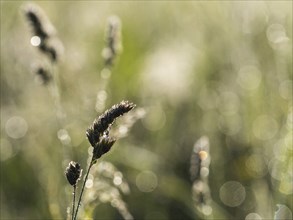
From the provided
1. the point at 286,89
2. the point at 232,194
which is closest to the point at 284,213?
the point at 232,194

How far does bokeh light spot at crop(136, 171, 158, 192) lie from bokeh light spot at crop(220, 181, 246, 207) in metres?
0.26

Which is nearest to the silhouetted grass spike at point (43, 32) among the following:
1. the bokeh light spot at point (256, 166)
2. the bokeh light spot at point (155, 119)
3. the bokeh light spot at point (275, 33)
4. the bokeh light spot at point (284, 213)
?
the bokeh light spot at point (284, 213)

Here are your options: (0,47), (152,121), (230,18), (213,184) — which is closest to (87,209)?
(213,184)

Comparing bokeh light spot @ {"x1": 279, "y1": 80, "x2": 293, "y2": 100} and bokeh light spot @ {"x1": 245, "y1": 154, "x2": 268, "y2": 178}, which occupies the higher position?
bokeh light spot @ {"x1": 279, "y1": 80, "x2": 293, "y2": 100}

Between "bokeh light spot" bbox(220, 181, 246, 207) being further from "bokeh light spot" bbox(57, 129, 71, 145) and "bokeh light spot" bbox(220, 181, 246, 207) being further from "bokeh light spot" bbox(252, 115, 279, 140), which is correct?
"bokeh light spot" bbox(57, 129, 71, 145)

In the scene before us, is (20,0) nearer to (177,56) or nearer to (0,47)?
(0,47)

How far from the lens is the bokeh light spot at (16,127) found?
2637 mm

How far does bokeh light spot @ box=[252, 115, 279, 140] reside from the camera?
2.55 metres

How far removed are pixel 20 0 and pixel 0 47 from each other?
627mm

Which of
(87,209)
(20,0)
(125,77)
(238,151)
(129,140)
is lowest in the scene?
(87,209)

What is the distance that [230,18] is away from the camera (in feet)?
10.8

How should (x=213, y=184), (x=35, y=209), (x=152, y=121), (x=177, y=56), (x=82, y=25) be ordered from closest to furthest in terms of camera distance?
1. (x=35, y=209)
2. (x=213, y=184)
3. (x=152, y=121)
4. (x=177, y=56)
5. (x=82, y=25)

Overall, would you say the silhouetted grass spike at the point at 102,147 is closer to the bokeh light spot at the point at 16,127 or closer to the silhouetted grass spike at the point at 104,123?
the silhouetted grass spike at the point at 104,123

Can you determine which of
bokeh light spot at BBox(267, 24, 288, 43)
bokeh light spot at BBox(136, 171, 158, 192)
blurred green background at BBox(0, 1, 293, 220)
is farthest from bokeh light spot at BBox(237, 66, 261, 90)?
bokeh light spot at BBox(136, 171, 158, 192)
